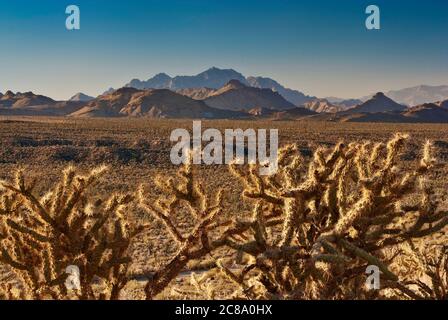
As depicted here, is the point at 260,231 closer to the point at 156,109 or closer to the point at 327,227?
the point at 327,227

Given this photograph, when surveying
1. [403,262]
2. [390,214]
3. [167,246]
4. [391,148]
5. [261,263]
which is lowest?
[167,246]

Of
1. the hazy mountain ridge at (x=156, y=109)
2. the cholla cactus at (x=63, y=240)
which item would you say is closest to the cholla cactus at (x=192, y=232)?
the cholla cactus at (x=63, y=240)

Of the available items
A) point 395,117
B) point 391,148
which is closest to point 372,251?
point 391,148

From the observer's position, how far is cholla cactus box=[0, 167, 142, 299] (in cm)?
372

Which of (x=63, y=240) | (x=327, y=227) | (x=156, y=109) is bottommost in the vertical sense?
(x=63, y=240)

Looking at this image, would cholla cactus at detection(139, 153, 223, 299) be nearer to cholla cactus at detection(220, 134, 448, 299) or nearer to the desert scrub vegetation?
the desert scrub vegetation

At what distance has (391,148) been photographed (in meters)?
3.68

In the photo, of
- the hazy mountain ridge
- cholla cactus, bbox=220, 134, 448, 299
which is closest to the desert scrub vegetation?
cholla cactus, bbox=220, 134, 448, 299

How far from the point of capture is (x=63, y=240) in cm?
391

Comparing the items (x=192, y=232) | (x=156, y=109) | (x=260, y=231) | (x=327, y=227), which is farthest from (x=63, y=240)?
(x=156, y=109)

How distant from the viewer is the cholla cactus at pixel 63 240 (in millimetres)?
3723

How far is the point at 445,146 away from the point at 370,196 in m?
49.0
